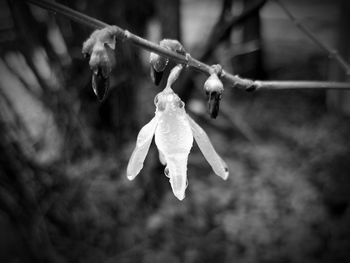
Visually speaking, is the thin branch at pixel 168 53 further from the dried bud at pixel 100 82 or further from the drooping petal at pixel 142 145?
the drooping petal at pixel 142 145

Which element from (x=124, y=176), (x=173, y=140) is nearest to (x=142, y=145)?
(x=173, y=140)

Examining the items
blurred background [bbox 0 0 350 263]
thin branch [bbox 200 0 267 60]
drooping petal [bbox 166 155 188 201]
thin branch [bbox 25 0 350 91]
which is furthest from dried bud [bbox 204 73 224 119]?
thin branch [bbox 200 0 267 60]

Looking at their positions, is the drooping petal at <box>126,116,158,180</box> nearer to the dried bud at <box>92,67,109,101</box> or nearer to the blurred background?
the dried bud at <box>92,67,109,101</box>

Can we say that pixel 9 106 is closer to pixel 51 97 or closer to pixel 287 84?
pixel 51 97

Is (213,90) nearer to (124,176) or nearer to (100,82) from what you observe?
(100,82)

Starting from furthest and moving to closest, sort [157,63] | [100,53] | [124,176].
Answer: [124,176] < [157,63] < [100,53]

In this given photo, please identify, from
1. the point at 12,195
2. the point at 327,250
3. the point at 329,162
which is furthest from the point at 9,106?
the point at 329,162
